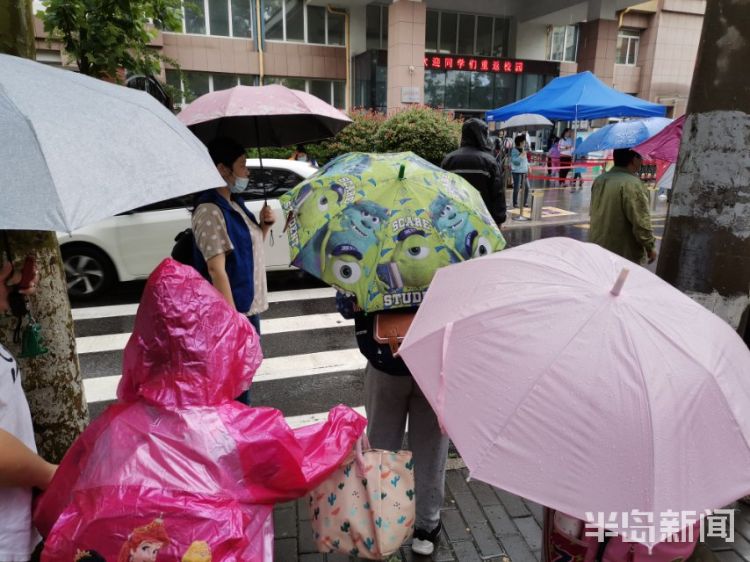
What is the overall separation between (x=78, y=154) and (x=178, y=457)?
82 centimetres

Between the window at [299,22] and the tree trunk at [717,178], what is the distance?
71.1ft

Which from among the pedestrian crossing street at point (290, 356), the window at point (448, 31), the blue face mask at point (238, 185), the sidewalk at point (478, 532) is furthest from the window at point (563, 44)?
the sidewalk at point (478, 532)

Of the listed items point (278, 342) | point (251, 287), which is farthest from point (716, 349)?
point (278, 342)

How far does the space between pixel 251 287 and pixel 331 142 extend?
10990mm

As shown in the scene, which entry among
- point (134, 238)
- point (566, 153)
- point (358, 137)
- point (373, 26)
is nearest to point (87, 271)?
point (134, 238)

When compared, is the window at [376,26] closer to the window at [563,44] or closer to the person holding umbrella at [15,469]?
the window at [563,44]

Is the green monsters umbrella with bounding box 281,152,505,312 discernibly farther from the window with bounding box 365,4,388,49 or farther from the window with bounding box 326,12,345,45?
the window with bounding box 365,4,388,49

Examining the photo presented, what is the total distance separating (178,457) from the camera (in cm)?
148

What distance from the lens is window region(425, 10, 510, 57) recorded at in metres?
23.4

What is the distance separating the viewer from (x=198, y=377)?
1562mm

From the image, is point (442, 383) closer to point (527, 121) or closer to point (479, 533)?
point (479, 533)

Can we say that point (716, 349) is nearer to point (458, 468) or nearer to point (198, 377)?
point (198, 377)

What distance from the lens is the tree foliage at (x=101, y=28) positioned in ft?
16.4

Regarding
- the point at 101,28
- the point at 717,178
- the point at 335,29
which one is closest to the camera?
the point at 717,178
